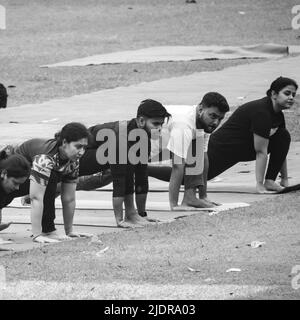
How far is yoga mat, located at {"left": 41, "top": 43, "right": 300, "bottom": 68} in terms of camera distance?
2283cm

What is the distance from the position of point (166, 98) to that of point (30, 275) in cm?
984

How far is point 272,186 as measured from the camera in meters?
12.2

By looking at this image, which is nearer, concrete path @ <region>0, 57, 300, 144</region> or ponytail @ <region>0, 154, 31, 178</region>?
ponytail @ <region>0, 154, 31, 178</region>

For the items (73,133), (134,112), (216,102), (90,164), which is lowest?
(134,112)

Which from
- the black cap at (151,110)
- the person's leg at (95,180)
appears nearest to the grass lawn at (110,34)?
the person's leg at (95,180)

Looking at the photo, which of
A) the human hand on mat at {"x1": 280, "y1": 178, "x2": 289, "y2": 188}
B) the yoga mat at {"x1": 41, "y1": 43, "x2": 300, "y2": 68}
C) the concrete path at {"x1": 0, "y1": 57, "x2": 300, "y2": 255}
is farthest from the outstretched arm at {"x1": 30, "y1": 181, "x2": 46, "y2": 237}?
the yoga mat at {"x1": 41, "y1": 43, "x2": 300, "y2": 68}

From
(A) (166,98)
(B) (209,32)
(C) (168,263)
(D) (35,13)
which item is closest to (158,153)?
(C) (168,263)

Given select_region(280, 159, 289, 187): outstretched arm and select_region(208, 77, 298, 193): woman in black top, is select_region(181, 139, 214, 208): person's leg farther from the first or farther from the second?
select_region(280, 159, 289, 187): outstretched arm

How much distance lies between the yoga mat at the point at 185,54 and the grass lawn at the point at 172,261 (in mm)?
12284

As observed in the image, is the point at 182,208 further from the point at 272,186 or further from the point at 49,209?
the point at 49,209

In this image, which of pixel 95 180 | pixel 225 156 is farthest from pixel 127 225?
pixel 225 156

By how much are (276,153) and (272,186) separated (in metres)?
0.38

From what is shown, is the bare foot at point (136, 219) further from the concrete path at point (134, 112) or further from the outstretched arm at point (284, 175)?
the outstretched arm at point (284, 175)

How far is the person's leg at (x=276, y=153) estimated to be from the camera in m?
12.3
